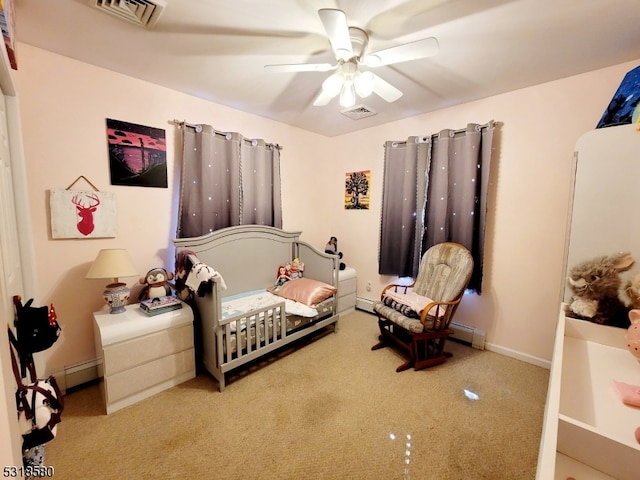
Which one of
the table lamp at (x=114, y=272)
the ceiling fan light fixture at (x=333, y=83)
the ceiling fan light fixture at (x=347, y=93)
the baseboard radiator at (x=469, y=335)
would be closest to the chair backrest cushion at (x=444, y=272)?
the baseboard radiator at (x=469, y=335)

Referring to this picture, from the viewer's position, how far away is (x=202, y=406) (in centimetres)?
177

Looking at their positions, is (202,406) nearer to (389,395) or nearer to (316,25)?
(389,395)

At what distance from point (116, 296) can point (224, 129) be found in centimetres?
179

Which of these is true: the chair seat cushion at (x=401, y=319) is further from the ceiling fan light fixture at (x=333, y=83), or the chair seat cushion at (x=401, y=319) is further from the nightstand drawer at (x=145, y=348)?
the ceiling fan light fixture at (x=333, y=83)

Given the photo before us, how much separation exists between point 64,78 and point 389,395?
10.6 feet

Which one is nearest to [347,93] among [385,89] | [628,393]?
[385,89]

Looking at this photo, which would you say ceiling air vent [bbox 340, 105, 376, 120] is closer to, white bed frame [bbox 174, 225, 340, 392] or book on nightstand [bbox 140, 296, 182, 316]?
white bed frame [bbox 174, 225, 340, 392]

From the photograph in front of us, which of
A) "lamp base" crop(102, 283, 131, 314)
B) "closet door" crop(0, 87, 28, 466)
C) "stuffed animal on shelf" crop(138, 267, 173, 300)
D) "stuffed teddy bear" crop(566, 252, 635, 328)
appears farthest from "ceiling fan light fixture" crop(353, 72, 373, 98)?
"lamp base" crop(102, 283, 131, 314)

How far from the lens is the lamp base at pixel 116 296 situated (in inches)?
73.8

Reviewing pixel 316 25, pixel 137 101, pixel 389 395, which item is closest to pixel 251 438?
pixel 389 395

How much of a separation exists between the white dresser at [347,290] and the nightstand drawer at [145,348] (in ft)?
5.80

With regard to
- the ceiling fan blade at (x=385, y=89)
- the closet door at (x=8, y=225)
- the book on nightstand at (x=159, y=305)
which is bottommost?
the book on nightstand at (x=159, y=305)

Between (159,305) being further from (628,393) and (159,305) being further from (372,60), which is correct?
(628,393)

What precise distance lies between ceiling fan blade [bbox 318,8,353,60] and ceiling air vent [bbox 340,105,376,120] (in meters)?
1.25
